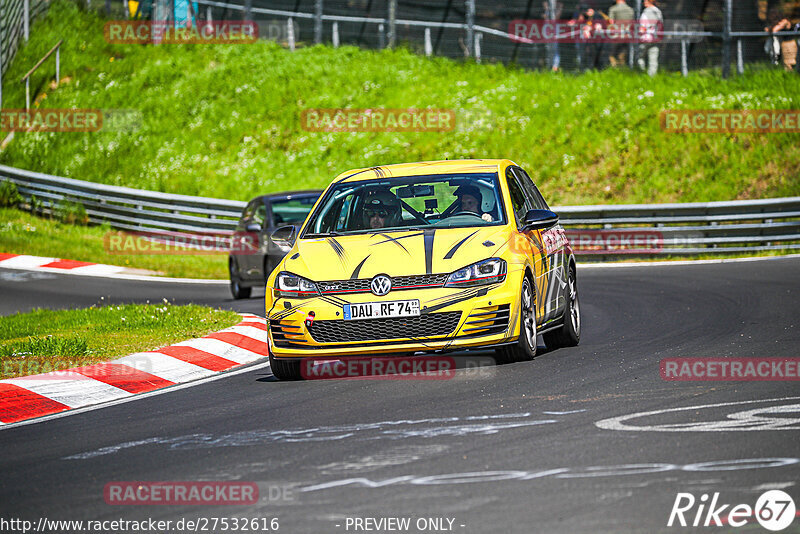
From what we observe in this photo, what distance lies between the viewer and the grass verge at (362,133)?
2655cm

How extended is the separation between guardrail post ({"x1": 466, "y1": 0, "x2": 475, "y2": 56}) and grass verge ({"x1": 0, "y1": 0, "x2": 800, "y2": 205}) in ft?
1.76

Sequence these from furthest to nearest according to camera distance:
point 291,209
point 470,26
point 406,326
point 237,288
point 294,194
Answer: point 470,26, point 237,288, point 291,209, point 294,194, point 406,326

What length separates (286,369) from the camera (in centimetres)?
984

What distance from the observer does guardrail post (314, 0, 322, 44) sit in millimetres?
33719

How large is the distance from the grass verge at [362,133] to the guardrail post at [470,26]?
537 mm

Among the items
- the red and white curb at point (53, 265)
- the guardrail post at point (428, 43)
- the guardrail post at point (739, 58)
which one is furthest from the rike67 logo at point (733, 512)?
the guardrail post at point (428, 43)

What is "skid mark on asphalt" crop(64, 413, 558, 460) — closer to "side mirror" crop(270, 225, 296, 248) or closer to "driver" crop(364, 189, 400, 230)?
"driver" crop(364, 189, 400, 230)

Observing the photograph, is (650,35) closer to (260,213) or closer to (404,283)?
(260,213)

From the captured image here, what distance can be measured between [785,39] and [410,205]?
58.4ft

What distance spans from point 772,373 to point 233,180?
930 inches

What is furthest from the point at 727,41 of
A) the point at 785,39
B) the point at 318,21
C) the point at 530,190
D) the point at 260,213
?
the point at 530,190

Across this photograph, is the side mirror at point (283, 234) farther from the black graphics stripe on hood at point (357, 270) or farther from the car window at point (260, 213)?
the car window at point (260, 213)

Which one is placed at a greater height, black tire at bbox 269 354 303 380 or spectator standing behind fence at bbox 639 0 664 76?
spectator standing behind fence at bbox 639 0 664 76

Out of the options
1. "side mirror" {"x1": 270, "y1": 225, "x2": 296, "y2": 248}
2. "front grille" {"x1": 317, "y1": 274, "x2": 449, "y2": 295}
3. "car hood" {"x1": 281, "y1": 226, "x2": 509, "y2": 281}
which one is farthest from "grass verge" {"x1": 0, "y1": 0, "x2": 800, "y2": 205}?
"front grille" {"x1": 317, "y1": 274, "x2": 449, "y2": 295}
